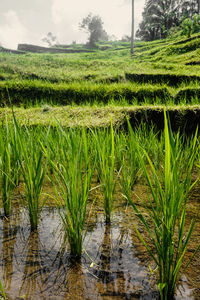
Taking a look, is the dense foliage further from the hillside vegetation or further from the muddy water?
the muddy water

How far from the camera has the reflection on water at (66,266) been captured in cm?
82

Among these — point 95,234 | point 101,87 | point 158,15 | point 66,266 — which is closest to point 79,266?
point 66,266

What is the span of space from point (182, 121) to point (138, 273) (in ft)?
8.31

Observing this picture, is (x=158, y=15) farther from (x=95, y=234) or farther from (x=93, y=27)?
(x=95, y=234)

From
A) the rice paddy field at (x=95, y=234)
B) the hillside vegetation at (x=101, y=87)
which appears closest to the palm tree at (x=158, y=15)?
the hillside vegetation at (x=101, y=87)

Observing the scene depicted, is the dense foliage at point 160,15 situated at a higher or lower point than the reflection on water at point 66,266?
higher

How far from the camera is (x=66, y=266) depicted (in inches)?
36.9

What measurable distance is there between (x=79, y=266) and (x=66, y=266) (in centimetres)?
5

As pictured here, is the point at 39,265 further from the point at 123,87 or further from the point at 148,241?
the point at 123,87

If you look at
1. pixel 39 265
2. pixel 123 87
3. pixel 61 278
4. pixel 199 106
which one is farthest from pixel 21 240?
pixel 123 87

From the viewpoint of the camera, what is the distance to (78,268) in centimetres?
93

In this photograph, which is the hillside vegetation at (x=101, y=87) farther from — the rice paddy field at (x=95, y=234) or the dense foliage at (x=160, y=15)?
the dense foliage at (x=160, y=15)

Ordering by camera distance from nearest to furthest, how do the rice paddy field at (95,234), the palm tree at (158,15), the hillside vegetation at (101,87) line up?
the rice paddy field at (95,234)
the hillside vegetation at (101,87)
the palm tree at (158,15)

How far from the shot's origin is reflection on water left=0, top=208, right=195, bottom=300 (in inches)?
32.1
